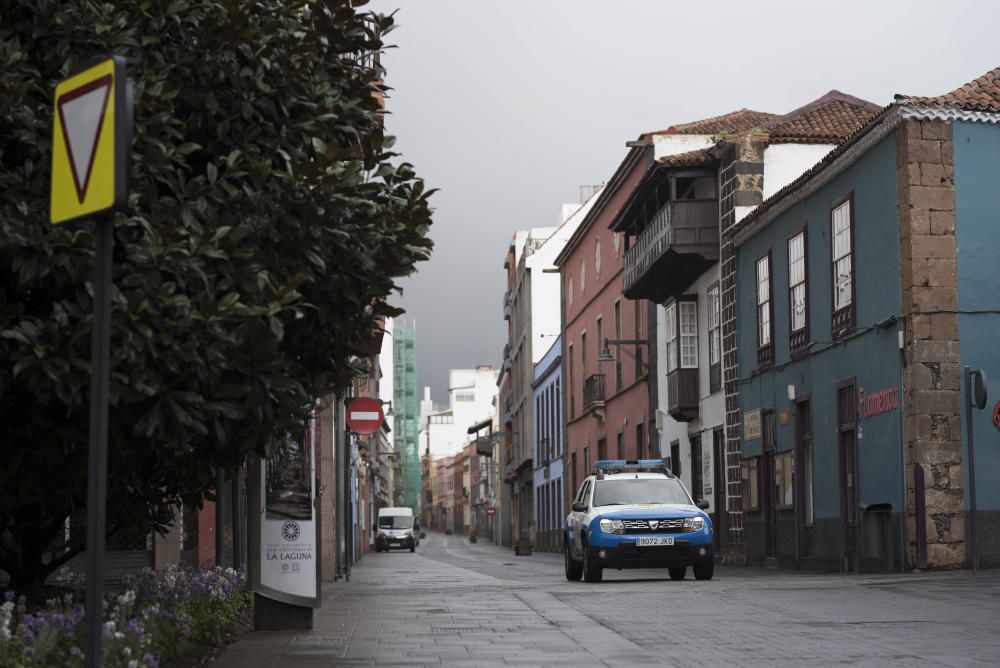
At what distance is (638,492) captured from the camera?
24.1 meters

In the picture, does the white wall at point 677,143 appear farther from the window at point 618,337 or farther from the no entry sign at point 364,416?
the no entry sign at point 364,416

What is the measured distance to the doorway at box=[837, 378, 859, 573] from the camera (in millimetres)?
26000

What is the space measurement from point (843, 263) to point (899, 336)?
3.42 m

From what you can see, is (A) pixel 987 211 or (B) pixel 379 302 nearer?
(B) pixel 379 302

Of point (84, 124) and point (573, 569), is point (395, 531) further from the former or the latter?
point (84, 124)

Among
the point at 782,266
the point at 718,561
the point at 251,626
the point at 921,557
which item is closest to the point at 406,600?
the point at 251,626

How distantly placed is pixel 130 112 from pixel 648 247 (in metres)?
32.8

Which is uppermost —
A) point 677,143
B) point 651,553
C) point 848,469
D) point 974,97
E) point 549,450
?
point 677,143

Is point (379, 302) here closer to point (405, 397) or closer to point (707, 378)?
point (707, 378)

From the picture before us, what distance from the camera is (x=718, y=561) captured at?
116 feet

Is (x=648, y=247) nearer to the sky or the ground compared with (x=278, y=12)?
nearer to the sky

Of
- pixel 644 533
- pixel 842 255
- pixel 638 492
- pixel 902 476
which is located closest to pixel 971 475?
pixel 902 476

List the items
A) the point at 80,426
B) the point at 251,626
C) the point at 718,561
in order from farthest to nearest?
the point at 718,561
the point at 251,626
the point at 80,426

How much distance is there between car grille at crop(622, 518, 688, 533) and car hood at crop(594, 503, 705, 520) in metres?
0.07
